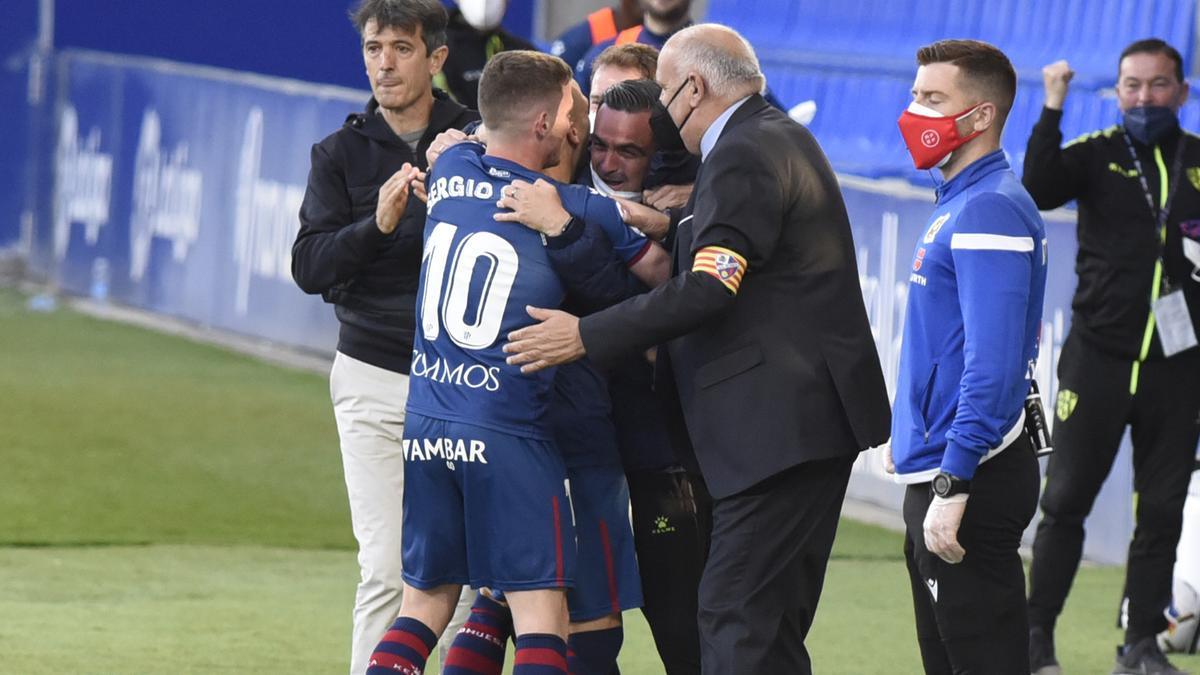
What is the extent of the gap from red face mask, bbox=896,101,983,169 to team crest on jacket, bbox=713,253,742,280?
58 centimetres

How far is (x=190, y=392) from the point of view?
12.6 m

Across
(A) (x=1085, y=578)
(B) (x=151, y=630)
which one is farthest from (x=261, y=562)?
(A) (x=1085, y=578)

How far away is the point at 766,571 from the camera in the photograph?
486 centimetres

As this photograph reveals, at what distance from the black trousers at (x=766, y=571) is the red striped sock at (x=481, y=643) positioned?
723 mm

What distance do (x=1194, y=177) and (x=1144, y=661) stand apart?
5.64 feet

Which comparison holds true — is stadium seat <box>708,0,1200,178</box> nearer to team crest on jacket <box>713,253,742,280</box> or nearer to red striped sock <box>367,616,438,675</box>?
team crest on jacket <box>713,253,742,280</box>

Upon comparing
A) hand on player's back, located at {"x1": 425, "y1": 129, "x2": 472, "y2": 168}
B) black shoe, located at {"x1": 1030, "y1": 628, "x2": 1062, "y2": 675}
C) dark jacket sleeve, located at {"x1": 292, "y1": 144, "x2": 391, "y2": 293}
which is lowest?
black shoe, located at {"x1": 1030, "y1": 628, "x2": 1062, "y2": 675}

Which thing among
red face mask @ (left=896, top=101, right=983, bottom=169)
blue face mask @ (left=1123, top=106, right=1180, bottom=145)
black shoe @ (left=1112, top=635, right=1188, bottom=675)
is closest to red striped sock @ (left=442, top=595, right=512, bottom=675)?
red face mask @ (left=896, top=101, right=983, bottom=169)

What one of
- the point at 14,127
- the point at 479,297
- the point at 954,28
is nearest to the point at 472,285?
the point at 479,297

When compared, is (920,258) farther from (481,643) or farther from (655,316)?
(481,643)

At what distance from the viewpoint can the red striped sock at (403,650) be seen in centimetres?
510

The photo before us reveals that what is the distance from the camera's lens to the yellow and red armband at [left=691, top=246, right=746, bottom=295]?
4.71 meters

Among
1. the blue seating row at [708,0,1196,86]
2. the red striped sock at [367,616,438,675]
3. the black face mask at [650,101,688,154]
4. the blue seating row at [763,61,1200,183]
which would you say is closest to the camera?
the red striped sock at [367,616,438,675]

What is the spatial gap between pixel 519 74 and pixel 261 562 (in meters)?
4.13
